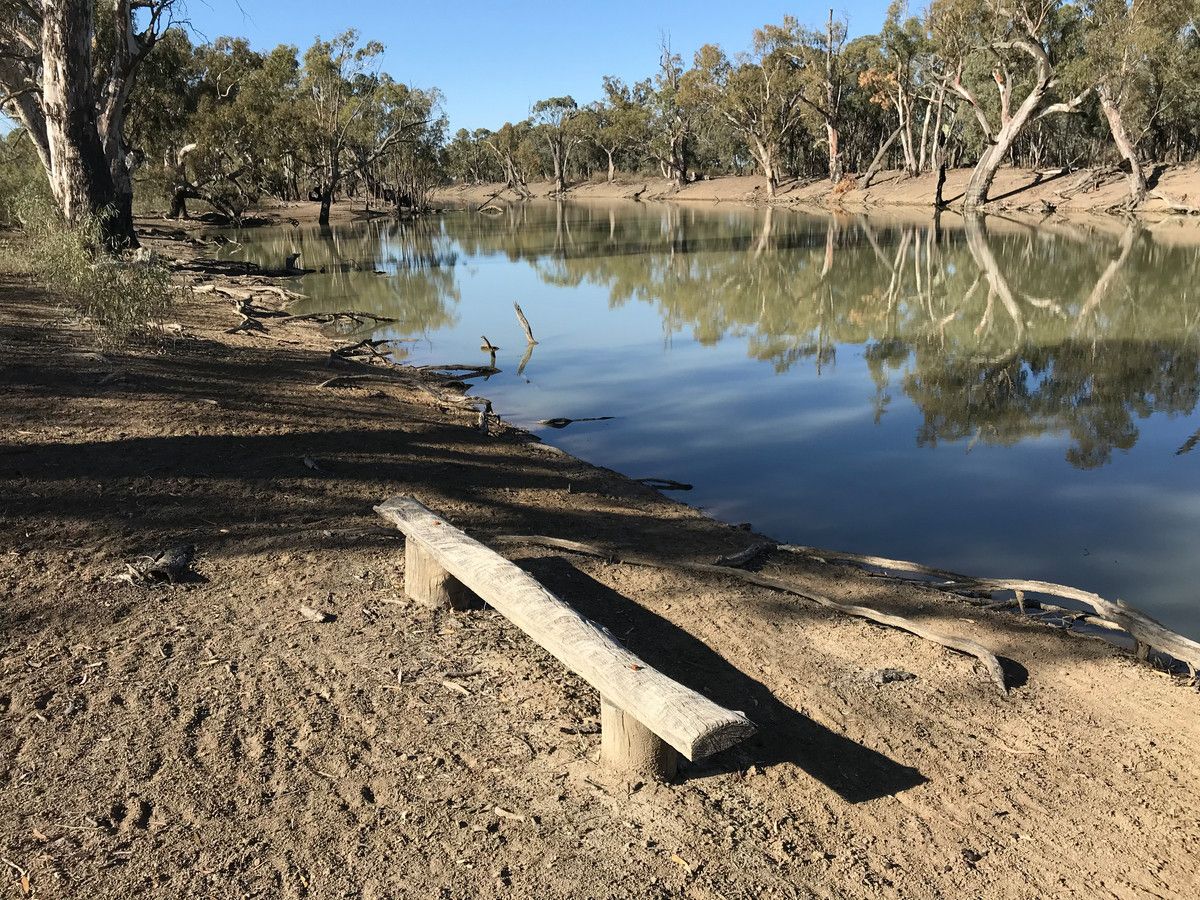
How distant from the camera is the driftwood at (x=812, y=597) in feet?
13.7

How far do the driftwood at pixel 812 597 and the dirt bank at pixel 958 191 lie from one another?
113ft

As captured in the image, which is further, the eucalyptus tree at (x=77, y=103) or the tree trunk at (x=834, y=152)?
the tree trunk at (x=834, y=152)

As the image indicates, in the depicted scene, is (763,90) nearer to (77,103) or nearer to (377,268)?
(377,268)

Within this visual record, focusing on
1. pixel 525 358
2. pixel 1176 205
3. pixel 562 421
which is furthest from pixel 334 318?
pixel 1176 205

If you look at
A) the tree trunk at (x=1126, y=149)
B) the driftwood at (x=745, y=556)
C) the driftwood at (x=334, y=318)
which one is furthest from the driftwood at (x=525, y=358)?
the tree trunk at (x=1126, y=149)

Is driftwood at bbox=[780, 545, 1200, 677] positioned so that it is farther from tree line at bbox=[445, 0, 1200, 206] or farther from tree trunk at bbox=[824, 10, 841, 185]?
tree trunk at bbox=[824, 10, 841, 185]

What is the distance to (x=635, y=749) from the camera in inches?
122

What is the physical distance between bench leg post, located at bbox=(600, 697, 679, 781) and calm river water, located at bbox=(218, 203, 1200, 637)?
3628 millimetres

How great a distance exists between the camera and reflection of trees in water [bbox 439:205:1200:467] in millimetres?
10070

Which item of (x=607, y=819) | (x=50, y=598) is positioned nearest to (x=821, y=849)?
(x=607, y=819)

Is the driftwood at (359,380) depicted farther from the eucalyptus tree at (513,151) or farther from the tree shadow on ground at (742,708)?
the eucalyptus tree at (513,151)

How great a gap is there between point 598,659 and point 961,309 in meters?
14.7

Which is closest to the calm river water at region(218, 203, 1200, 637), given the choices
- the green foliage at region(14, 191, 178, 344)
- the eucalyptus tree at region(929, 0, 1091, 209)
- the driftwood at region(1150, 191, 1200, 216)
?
the green foliage at region(14, 191, 178, 344)

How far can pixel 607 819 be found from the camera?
293cm
